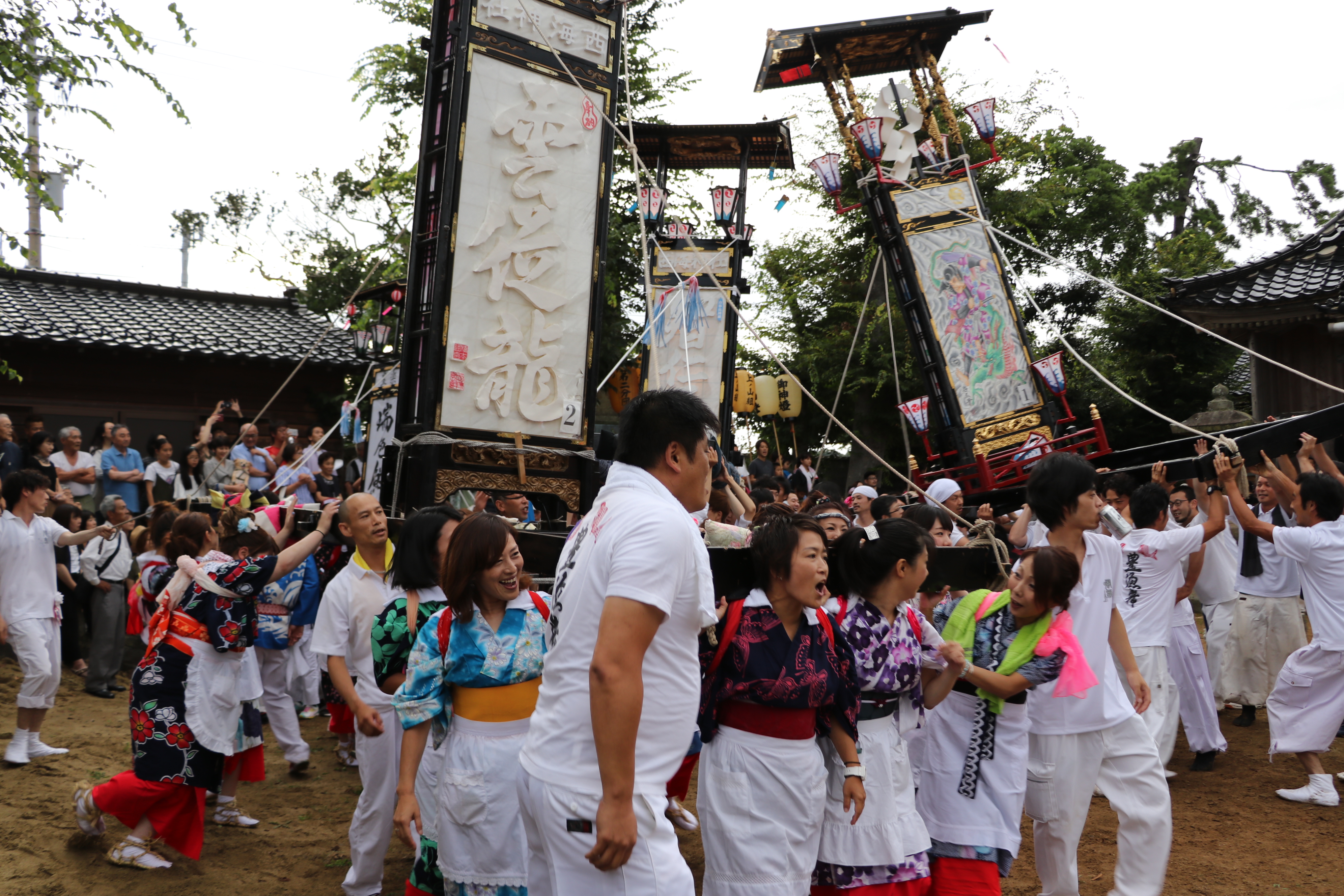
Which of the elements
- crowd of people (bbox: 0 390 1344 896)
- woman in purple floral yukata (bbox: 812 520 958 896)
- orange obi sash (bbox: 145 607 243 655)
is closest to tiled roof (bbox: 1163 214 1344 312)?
crowd of people (bbox: 0 390 1344 896)

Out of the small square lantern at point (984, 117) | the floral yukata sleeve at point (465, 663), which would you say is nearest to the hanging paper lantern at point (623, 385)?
the small square lantern at point (984, 117)

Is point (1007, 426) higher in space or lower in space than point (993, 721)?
higher

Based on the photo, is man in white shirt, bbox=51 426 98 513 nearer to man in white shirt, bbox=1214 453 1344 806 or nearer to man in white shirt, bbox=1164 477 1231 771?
man in white shirt, bbox=1164 477 1231 771

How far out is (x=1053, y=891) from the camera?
12.7ft

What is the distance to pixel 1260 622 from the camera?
26.0ft

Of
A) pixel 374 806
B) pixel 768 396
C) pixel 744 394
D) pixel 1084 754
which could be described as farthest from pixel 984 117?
pixel 374 806

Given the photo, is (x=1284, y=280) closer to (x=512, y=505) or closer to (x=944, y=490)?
(x=944, y=490)

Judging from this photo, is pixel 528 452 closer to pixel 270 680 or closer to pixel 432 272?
pixel 432 272

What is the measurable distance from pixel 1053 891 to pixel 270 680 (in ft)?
16.5

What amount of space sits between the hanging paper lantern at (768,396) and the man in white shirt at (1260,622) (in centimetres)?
1055

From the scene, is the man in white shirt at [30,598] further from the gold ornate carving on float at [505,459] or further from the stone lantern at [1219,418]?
the stone lantern at [1219,418]

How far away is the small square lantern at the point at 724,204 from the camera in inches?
565

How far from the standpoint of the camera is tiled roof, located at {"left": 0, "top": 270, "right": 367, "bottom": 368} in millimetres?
14578

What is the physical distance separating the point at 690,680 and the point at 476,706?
120 centimetres
